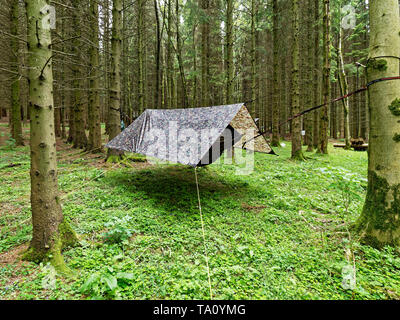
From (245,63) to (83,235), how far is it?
20.5 metres

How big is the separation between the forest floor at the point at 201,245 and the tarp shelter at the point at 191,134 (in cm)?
99

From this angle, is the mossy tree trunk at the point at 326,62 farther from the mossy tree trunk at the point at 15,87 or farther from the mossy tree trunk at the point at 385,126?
the mossy tree trunk at the point at 15,87

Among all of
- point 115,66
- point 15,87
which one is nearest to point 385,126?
point 115,66

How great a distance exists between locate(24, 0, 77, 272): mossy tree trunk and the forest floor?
22 cm

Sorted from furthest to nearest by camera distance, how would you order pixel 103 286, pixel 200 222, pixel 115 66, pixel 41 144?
1. pixel 115 66
2. pixel 200 222
3. pixel 41 144
4. pixel 103 286

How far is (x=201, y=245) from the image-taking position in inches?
112

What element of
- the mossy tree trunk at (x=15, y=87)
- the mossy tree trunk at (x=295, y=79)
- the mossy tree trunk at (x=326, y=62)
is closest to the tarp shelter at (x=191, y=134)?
the mossy tree trunk at (x=295, y=79)

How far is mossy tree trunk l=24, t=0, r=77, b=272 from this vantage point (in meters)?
2.29

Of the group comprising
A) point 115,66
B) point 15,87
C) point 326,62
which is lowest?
point 115,66

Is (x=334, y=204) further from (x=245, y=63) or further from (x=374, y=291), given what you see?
(x=245, y=63)

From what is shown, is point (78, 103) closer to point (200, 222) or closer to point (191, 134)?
point (191, 134)

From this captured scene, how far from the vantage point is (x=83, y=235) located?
9.50 ft

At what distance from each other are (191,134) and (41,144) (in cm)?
246
